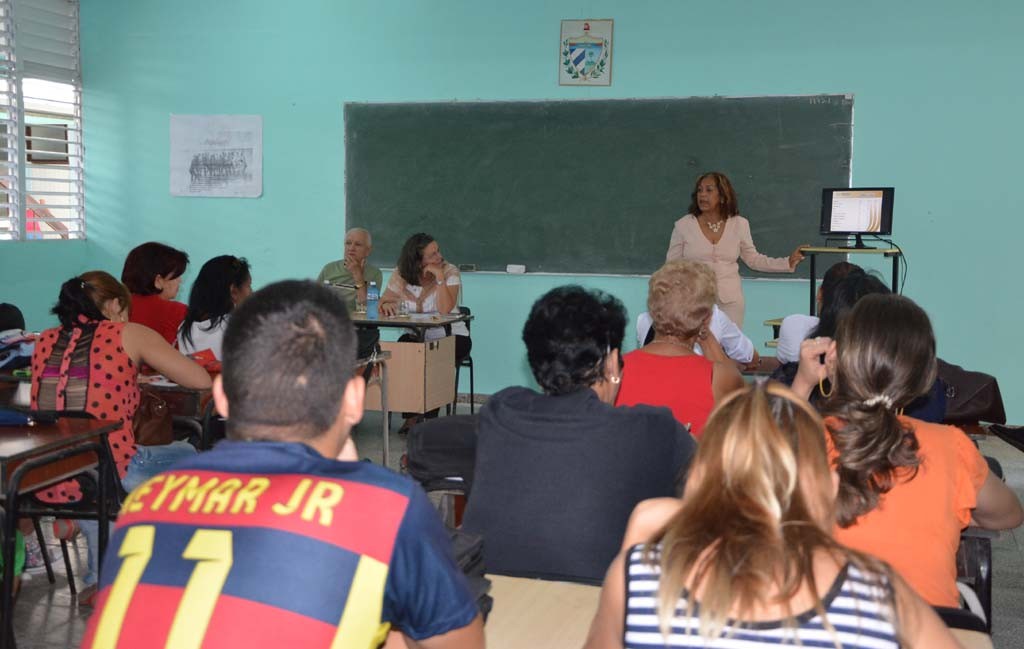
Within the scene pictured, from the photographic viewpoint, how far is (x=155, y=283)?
4426 millimetres

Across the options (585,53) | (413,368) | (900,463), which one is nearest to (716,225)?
(585,53)

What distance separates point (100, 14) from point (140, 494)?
7.66 m

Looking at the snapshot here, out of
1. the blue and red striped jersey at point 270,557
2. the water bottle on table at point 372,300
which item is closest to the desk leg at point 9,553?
the blue and red striped jersey at point 270,557

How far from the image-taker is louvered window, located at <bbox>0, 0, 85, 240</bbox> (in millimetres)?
7332

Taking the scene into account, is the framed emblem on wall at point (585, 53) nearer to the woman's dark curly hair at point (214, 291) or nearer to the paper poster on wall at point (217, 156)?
the paper poster on wall at point (217, 156)

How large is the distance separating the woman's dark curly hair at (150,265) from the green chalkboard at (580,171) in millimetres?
3020

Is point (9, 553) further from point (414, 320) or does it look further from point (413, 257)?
point (413, 257)

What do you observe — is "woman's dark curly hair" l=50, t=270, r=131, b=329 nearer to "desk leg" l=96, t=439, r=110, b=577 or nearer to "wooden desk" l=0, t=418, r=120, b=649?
"wooden desk" l=0, t=418, r=120, b=649

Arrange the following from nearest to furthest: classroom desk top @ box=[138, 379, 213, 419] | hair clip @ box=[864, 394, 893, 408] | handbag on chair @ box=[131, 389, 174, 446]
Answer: hair clip @ box=[864, 394, 893, 408] < handbag on chair @ box=[131, 389, 174, 446] < classroom desk top @ box=[138, 379, 213, 419]

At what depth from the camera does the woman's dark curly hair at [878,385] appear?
6.03ft

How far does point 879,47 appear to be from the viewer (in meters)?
6.23

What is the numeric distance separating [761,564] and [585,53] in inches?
237

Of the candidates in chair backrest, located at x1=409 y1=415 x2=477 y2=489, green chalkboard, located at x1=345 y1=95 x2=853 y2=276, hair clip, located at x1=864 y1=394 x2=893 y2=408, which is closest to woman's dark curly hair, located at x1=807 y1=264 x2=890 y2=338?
hair clip, located at x1=864 y1=394 x2=893 y2=408

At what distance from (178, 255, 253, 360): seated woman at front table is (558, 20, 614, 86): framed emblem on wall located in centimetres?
328
